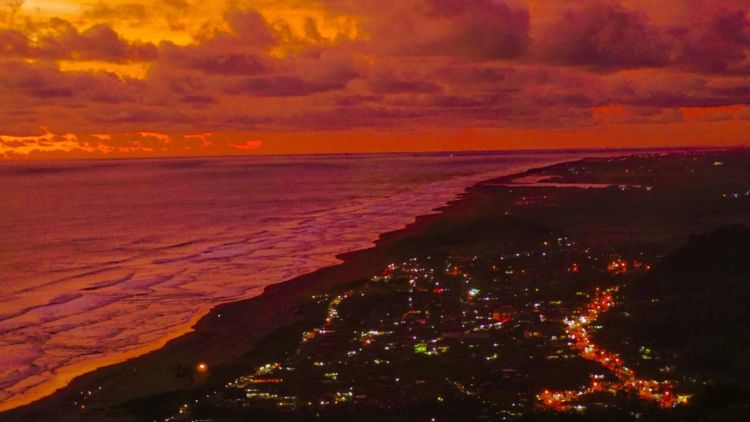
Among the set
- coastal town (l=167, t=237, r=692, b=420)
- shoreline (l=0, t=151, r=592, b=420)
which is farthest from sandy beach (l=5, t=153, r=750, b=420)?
coastal town (l=167, t=237, r=692, b=420)

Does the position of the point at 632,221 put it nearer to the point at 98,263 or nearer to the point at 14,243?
the point at 98,263

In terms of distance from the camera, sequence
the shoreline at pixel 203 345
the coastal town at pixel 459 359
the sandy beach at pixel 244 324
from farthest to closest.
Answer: the shoreline at pixel 203 345 → the sandy beach at pixel 244 324 → the coastal town at pixel 459 359

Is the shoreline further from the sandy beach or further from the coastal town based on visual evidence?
the coastal town

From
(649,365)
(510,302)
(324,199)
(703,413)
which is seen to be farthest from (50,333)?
(324,199)

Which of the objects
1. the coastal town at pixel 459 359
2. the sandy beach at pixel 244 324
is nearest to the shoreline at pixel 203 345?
the sandy beach at pixel 244 324

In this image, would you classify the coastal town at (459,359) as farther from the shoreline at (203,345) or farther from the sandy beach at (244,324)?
the shoreline at (203,345)

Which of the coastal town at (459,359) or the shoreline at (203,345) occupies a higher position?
the coastal town at (459,359)

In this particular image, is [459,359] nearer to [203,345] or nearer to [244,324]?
[203,345]
